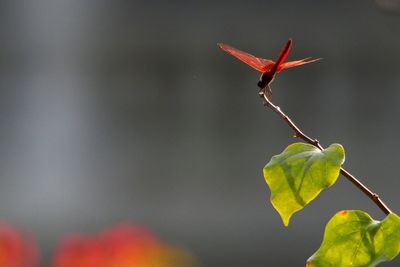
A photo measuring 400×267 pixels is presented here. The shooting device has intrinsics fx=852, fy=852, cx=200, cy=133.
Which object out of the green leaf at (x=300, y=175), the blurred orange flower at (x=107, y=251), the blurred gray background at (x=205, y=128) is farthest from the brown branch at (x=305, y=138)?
the blurred gray background at (x=205, y=128)

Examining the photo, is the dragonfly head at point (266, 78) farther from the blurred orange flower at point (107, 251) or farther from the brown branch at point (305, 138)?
the blurred orange flower at point (107, 251)

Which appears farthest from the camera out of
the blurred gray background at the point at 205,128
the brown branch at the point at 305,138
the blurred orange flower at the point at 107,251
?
the blurred gray background at the point at 205,128

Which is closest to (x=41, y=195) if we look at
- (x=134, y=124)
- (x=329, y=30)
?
(x=134, y=124)

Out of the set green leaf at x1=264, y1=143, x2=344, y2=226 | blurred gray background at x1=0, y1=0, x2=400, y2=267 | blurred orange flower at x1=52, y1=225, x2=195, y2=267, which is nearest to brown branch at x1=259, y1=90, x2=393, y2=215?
green leaf at x1=264, y1=143, x2=344, y2=226

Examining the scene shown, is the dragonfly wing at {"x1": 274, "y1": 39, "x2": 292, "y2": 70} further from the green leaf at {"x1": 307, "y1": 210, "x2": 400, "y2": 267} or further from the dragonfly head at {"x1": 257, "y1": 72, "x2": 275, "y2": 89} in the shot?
the green leaf at {"x1": 307, "y1": 210, "x2": 400, "y2": 267}

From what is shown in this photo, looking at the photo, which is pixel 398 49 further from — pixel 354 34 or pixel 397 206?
pixel 397 206
